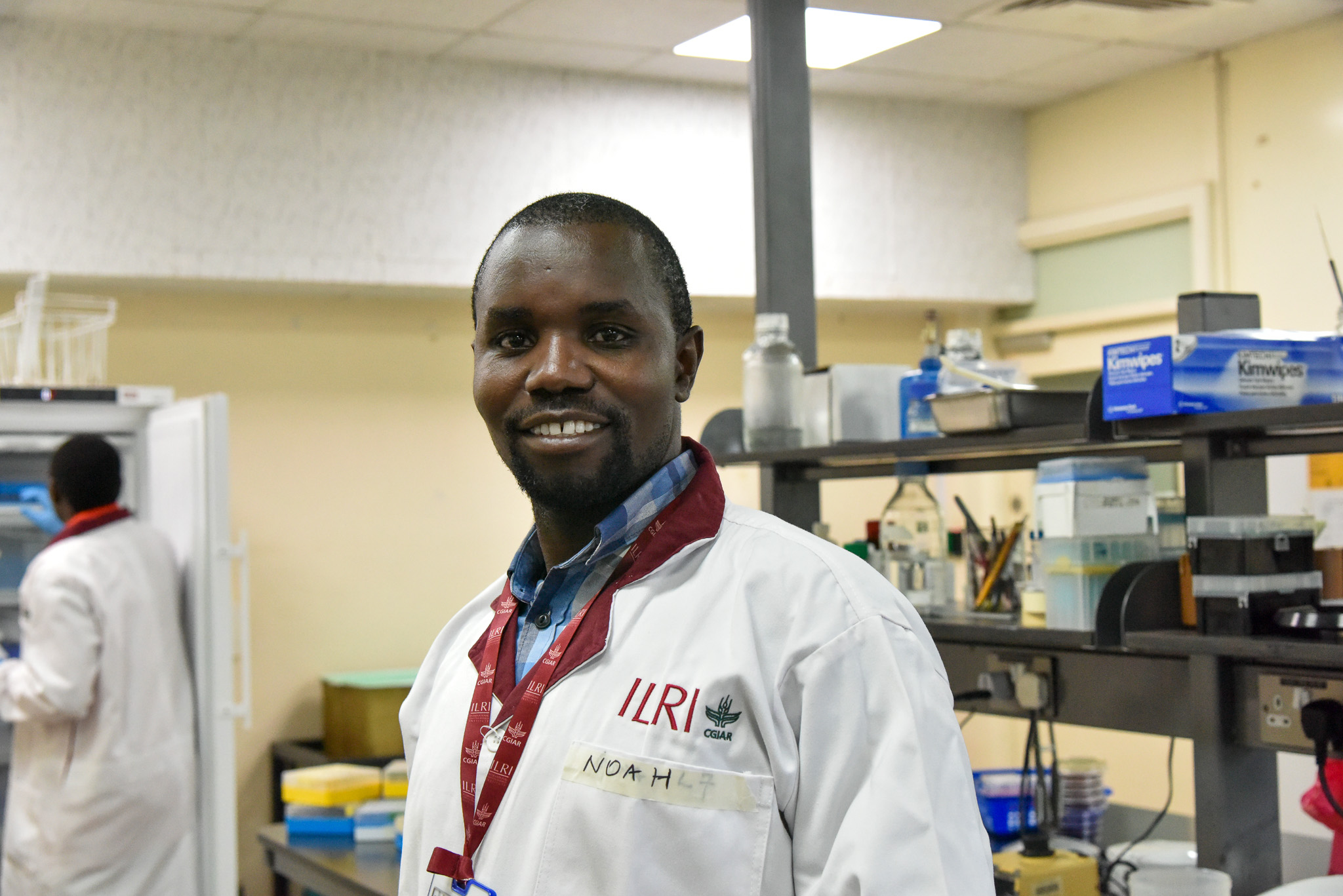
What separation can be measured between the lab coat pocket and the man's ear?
33cm

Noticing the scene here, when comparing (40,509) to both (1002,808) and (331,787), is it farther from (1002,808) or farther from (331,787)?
(1002,808)

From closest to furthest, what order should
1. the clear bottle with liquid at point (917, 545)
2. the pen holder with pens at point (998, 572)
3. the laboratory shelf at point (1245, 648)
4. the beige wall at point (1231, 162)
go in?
the laboratory shelf at point (1245, 648) → the pen holder with pens at point (998, 572) → the clear bottle with liquid at point (917, 545) → the beige wall at point (1231, 162)

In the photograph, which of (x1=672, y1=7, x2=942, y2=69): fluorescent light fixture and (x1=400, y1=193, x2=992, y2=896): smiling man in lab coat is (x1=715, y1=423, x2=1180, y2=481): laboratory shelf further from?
(x1=672, y1=7, x2=942, y2=69): fluorescent light fixture

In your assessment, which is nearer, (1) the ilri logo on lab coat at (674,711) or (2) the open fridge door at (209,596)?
(1) the ilri logo on lab coat at (674,711)

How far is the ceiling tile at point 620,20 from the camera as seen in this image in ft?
11.9

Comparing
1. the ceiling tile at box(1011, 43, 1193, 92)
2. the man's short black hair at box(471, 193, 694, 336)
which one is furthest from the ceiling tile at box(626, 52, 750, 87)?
the man's short black hair at box(471, 193, 694, 336)

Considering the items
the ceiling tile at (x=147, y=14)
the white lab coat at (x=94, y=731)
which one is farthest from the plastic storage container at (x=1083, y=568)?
the ceiling tile at (x=147, y=14)

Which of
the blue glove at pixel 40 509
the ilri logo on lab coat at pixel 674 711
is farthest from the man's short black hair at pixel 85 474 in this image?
the ilri logo on lab coat at pixel 674 711

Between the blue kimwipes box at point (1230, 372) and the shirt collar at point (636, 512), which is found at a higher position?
the blue kimwipes box at point (1230, 372)

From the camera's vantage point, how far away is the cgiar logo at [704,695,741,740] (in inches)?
38.3

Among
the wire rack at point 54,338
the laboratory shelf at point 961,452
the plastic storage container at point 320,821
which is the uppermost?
the wire rack at point 54,338

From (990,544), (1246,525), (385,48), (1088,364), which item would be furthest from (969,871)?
(1088,364)

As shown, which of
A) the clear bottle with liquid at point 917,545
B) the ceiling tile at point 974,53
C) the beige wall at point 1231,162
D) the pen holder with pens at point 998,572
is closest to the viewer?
the pen holder with pens at point 998,572

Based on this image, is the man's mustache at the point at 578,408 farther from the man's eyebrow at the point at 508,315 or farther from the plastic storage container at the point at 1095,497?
the plastic storage container at the point at 1095,497
